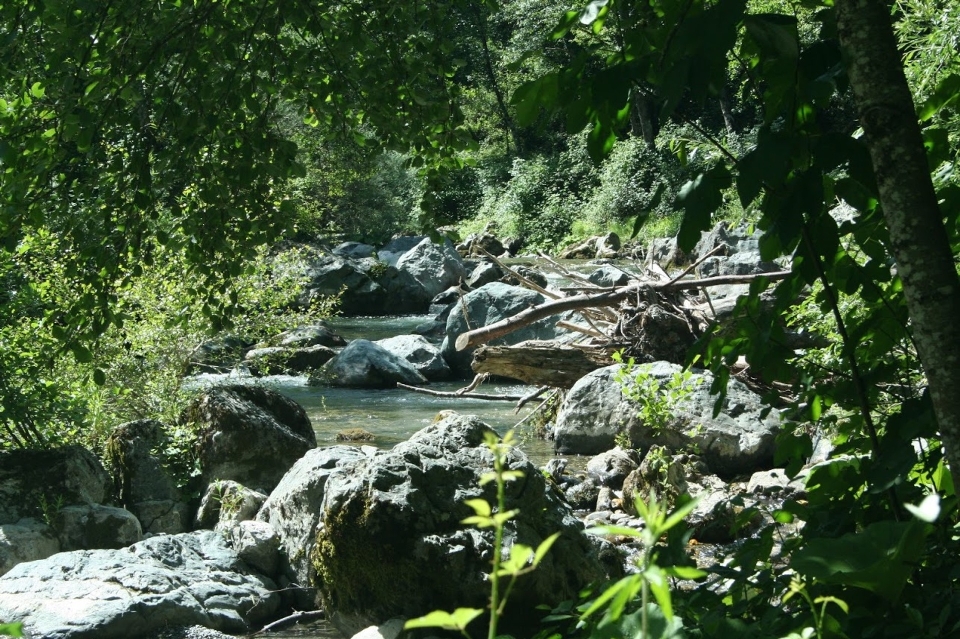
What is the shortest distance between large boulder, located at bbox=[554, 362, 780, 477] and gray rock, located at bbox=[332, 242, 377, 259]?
20941 mm

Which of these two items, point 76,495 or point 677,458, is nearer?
point 76,495

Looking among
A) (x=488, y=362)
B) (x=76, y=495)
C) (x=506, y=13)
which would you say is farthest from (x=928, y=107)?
(x=506, y=13)

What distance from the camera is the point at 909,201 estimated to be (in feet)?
6.31

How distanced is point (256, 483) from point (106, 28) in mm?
5141

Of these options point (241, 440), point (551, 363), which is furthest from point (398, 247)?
point (241, 440)

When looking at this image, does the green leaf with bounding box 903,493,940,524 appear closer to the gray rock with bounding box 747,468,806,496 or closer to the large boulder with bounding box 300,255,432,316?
the gray rock with bounding box 747,468,806,496

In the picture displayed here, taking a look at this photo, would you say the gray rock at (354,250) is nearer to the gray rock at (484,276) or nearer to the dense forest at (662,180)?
the gray rock at (484,276)

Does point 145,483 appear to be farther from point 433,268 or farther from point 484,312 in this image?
point 433,268

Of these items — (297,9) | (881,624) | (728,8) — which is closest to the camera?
(728,8)

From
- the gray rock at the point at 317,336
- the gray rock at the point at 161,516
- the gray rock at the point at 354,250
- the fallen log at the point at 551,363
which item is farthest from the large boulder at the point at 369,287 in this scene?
the gray rock at the point at 161,516

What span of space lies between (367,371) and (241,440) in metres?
6.71

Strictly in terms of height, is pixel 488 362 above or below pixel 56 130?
below

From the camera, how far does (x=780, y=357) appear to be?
251 cm

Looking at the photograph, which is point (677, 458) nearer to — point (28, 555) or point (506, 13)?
point (28, 555)
